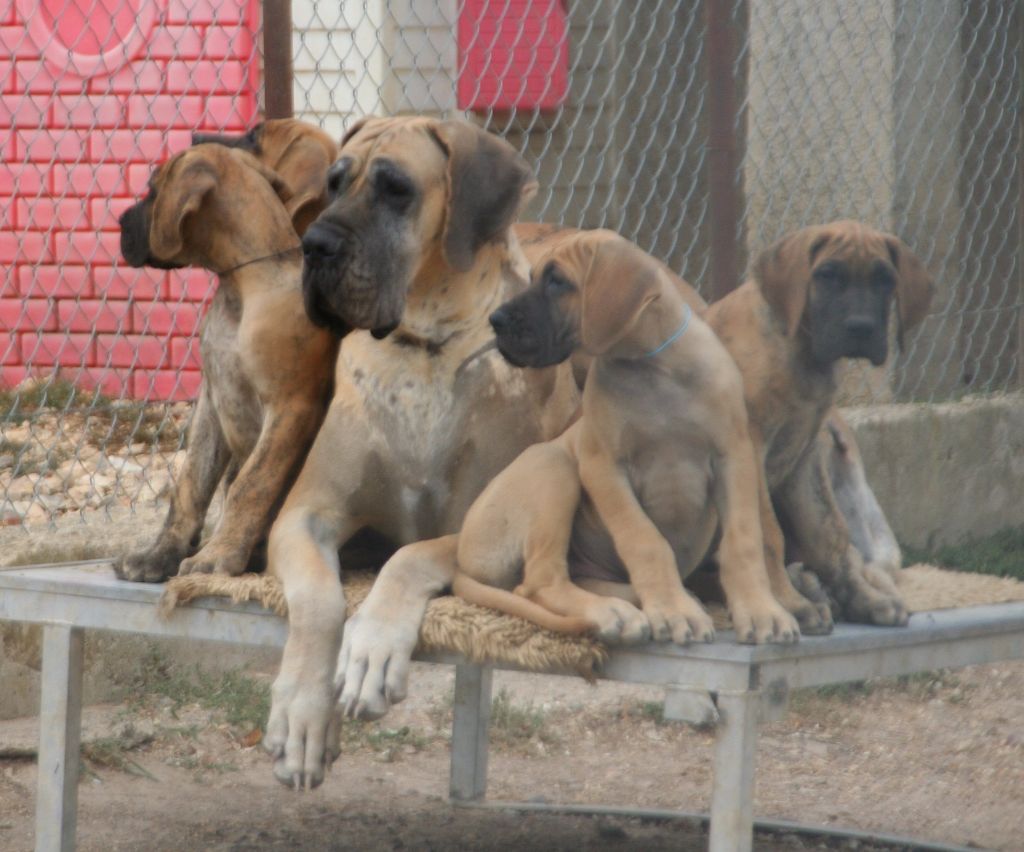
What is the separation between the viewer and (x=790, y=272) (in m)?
3.17

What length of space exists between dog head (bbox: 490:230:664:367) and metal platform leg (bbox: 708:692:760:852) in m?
0.69

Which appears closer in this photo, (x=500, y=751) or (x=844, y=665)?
(x=844, y=665)

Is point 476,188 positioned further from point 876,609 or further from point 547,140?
point 547,140

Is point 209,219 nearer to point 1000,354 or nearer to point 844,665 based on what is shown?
point 844,665

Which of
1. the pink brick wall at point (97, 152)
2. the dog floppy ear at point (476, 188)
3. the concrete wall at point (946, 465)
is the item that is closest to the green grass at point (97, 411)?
the pink brick wall at point (97, 152)

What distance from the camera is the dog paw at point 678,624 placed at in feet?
9.71

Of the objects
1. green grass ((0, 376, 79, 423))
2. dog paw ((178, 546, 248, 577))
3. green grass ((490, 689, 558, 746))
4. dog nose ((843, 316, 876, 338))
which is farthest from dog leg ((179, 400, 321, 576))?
green grass ((0, 376, 79, 423))

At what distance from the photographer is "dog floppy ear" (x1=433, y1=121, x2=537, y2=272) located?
3.30m

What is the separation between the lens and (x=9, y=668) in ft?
16.3

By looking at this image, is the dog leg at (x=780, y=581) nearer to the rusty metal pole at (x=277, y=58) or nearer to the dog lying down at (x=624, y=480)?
the dog lying down at (x=624, y=480)

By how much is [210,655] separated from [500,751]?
3.28 ft

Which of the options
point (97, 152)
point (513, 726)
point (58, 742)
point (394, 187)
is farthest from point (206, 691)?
point (97, 152)

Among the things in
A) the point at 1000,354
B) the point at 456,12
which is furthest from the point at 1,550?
the point at 1000,354

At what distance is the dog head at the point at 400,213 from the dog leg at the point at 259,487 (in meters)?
0.40
